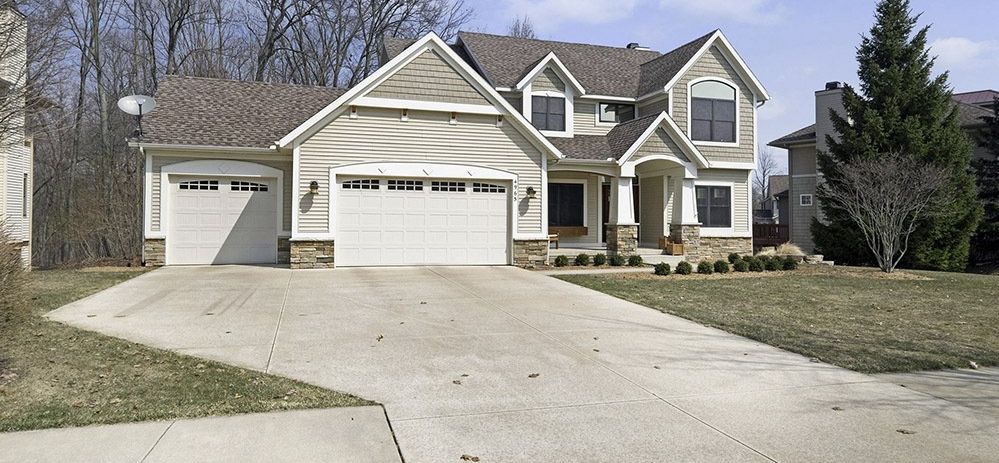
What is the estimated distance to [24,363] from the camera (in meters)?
6.07

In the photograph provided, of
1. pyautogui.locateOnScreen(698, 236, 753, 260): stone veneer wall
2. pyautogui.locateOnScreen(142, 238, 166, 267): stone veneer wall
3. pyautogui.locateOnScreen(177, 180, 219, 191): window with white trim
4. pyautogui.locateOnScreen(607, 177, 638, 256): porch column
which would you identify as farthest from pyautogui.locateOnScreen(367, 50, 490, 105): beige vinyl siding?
pyautogui.locateOnScreen(698, 236, 753, 260): stone veneer wall

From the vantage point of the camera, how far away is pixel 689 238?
20.0 meters

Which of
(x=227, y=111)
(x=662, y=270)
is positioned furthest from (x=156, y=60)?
(x=662, y=270)

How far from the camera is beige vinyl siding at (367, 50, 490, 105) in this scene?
50.7 feet

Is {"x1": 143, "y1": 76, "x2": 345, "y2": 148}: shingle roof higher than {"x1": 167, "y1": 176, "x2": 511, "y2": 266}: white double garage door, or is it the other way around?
{"x1": 143, "y1": 76, "x2": 345, "y2": 148}: shingle roof

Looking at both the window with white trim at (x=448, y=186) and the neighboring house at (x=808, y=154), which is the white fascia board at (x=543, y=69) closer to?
the window with white trim at (x=448, y=186)

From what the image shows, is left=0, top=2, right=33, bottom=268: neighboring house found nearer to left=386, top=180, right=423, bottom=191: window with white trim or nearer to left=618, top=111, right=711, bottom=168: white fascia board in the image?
left=386, top=180, right=423, bottom=191: window with white trim

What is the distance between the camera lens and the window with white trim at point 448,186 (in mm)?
16016

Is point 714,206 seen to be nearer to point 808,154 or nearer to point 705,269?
point 705,269

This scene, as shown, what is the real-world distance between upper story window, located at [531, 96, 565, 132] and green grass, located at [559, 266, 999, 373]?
745cm

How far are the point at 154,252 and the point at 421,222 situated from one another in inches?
263

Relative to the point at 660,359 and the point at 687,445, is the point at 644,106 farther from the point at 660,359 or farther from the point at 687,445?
the point at 687,445

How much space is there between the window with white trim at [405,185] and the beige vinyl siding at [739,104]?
9.71 meters

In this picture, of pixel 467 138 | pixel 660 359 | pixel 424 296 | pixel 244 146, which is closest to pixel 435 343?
pixel 660 359
